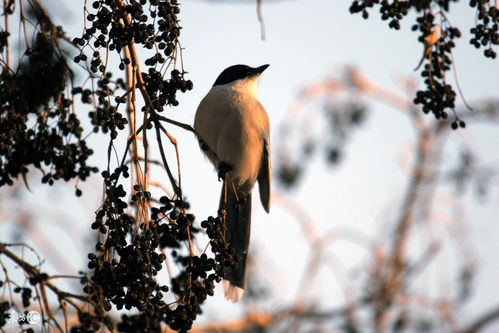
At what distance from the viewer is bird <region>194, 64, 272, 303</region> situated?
5.35 m

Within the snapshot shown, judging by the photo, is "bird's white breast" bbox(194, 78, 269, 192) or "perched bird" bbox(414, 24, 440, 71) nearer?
"perched bird" bbox(414, 24, 440, 71)

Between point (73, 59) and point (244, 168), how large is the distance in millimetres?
2748

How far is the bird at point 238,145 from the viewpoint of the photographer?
17.5 ft

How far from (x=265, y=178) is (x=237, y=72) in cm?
100

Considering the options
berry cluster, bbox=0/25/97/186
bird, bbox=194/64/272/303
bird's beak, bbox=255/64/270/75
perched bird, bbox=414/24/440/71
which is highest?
bird's beak, bbox=255/64/270/75

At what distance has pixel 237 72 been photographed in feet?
20.2

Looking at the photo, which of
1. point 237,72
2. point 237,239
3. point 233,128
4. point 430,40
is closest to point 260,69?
point 237,72

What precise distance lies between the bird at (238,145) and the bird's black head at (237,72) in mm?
40

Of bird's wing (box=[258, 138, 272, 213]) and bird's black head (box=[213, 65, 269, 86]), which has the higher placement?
bird's black head (box=[213, 65, 269, 86])

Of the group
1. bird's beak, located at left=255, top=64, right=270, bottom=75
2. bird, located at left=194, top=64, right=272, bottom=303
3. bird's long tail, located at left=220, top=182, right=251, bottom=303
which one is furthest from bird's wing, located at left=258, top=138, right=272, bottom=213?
bird's beak, located at left=255, top=64, right=270, bottom=75

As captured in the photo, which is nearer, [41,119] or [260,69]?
[41,119]

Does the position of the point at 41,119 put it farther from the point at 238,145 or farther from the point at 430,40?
the point at 238,145

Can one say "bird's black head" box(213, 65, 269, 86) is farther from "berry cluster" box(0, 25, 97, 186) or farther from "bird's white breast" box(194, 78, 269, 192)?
"berry cluster" box(0, 25, 97, 186)

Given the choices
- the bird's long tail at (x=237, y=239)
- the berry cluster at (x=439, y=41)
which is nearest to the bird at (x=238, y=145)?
the bird's long tail at (x=237, y=239)
